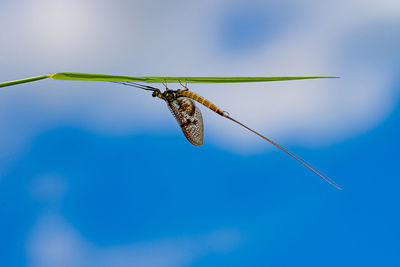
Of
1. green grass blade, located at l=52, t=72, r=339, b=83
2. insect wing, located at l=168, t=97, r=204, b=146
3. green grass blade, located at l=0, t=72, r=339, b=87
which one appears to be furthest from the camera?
insect wing, located at l=168, t=97, r=204, b=146

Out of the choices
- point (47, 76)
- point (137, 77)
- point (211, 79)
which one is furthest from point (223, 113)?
point (47, 76)

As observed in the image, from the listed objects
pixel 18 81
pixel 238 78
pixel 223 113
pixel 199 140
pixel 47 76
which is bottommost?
pixel 18 81

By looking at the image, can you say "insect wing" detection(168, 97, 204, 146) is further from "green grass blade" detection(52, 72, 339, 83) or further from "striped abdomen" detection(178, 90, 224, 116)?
"green grass blade" detection(52, 72, 339, 83)

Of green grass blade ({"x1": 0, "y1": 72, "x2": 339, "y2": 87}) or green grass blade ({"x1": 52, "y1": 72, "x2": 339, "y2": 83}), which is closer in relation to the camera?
green grass blade ({"x1": 0, "y1": 72, "x2": 339, "y2": 87})

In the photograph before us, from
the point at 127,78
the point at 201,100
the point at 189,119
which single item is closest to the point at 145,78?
the point at 127,78

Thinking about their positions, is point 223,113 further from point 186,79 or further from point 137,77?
point 137,77

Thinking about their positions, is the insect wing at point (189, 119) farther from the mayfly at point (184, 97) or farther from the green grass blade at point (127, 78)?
Result: the green grass blade at point (127, 78)

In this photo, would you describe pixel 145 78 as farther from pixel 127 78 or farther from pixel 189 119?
pixel 189 119

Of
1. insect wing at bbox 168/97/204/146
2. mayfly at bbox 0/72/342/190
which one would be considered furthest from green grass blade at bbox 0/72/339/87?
insect wing at bbox 168/97/204/146
